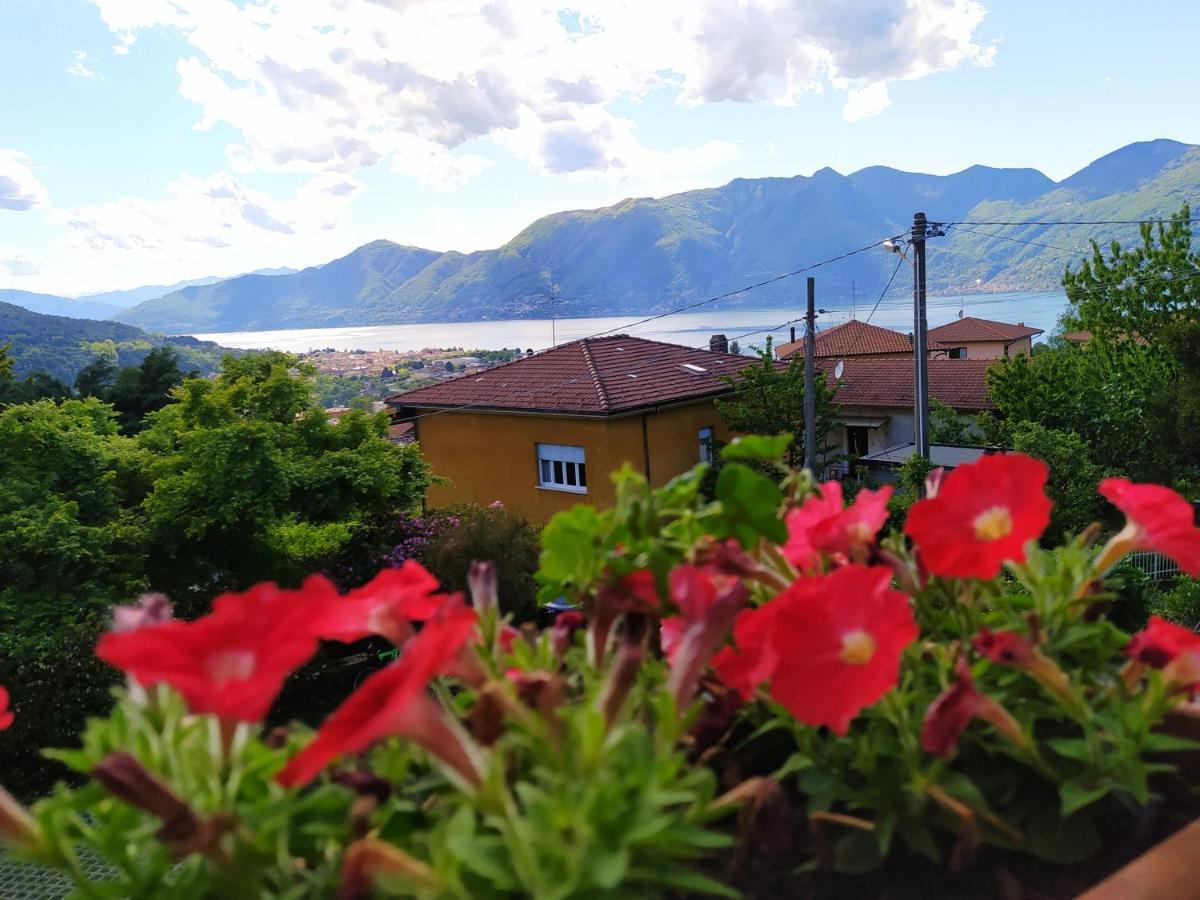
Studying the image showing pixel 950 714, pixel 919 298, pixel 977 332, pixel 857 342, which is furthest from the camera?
pixel 977 332

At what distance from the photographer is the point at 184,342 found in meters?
46.9

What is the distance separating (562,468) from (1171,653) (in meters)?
13.2

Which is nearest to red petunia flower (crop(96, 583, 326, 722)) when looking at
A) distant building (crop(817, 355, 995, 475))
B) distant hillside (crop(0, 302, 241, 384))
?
distant building (crop(817, 355, 995, 475))

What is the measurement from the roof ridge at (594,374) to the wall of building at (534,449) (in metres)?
0.32

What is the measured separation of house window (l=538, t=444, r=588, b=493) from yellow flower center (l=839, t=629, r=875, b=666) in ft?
42.3

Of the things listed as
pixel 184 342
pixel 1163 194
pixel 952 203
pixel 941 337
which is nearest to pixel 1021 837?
pixel 941 337

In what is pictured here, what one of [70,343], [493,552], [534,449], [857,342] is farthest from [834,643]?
[70,343]

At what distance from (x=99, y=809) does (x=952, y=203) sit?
190 metres

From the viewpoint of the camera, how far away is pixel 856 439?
2020 centimetres

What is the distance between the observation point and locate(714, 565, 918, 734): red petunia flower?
0.47m

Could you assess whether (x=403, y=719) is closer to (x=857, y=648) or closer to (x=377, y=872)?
(x=377, y=872)

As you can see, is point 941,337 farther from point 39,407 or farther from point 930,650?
point 930,650

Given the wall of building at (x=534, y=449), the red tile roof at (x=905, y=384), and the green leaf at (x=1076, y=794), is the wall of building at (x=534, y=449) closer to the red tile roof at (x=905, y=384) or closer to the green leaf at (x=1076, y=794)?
the red tile roof at (x=905, y=384)

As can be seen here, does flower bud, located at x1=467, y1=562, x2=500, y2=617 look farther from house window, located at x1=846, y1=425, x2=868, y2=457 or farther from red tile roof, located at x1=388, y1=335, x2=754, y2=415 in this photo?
house window, located at x1=846, y1=425, x2=868, y2=457
